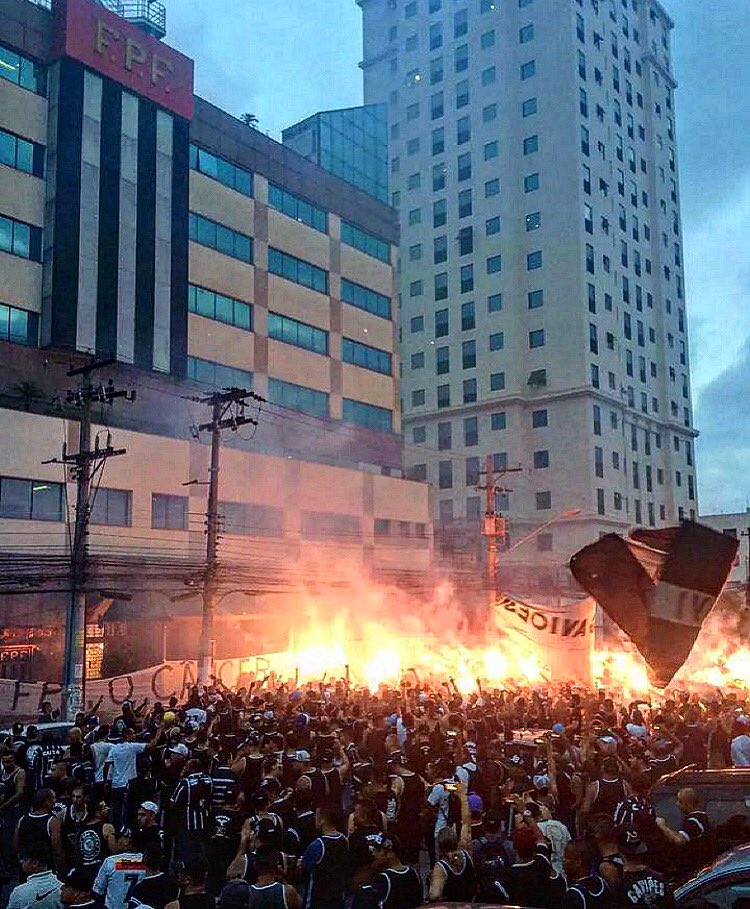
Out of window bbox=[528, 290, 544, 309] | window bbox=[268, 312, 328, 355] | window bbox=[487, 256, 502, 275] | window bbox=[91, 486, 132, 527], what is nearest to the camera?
window bbox=[91, 486, 132, 527]

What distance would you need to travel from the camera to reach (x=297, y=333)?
4428 cm

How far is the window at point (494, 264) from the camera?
68438mm

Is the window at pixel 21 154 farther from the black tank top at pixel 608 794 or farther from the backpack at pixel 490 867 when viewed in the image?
the backpack at pixel 490 867

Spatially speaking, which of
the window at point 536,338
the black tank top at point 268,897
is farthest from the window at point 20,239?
the window at point 536,338

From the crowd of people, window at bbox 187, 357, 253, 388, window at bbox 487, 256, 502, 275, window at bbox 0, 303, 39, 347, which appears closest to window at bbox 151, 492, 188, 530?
window at bbox 187, 357, 253, 388

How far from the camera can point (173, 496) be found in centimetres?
3494

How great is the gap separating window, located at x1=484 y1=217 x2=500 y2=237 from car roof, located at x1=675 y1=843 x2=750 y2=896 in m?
66.5

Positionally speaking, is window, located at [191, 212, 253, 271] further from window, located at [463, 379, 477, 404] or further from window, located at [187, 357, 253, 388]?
window, located at [463, 379, 477, 404]

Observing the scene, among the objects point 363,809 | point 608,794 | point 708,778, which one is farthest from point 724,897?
point 608,794

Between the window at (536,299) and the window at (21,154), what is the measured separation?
4062 centimetres

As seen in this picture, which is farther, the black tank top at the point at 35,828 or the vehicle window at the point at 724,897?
the black tank top at the point at 35,828

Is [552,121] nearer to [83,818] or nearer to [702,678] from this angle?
[702,678]

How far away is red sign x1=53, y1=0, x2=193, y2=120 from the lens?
3453 centimetres

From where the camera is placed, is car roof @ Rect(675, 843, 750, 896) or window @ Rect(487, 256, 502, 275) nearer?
car roof @ Rect(675, 843, 750, 896)
